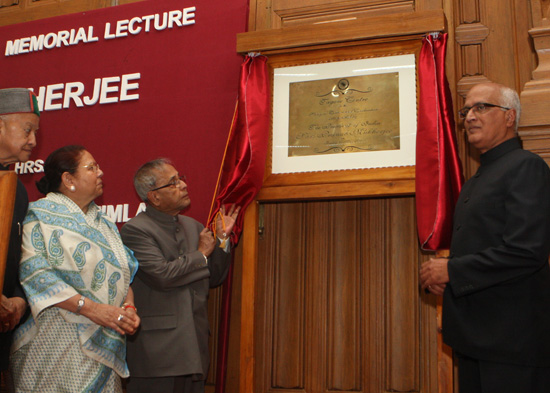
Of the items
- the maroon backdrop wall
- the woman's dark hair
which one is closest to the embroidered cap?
the woman's dark hair

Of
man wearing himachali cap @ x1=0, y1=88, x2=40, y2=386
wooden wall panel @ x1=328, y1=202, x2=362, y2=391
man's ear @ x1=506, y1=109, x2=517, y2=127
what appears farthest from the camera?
wooden wall panel @ x1=328, y1=202, x2=362, y2=391

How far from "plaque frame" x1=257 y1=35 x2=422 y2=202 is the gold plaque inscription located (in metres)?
0.11

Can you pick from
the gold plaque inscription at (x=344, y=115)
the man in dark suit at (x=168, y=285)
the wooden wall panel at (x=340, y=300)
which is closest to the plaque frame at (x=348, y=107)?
the gold plaque inscription at (x=344, y=115)

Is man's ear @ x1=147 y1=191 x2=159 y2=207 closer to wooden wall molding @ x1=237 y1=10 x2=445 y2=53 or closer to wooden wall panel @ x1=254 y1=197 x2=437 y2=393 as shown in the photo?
wooden wall panel @ x1=254 y1=197 x2=437 y2=393

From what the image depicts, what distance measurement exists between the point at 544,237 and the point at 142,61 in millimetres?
2680

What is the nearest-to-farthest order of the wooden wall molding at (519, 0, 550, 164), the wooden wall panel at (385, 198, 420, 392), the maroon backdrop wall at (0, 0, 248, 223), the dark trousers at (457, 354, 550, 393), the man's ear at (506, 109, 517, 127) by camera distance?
the dark trousers at (457, 354, 550, 393) → the man's ear at (506, 109, 517, 127) → the wooden wall molding at (519, 0, 550, 164) → the wooden wall panel at (385, 198, 420, 392) → the maroon backdrop wall at (0, 0, 248, 223)

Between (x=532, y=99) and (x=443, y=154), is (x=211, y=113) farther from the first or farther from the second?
(x=532, y=99)

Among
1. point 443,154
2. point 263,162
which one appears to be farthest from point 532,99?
point 263,162

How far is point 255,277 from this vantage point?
325 centimetres

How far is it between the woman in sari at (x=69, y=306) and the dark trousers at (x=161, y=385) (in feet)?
0.78

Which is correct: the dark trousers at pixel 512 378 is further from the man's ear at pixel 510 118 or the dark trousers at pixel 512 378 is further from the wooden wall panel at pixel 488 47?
the wooden wall panel at pixel 488 47

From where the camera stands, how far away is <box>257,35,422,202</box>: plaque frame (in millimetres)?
3029

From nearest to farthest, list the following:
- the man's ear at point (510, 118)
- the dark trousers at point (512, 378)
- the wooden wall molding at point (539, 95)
Result: 1. the dark trousers at point (512, 378)
2. the man's ear at point (510, 118)
3. the wooden wall molding at point (539, 95)

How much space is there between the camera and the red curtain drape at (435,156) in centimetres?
284
